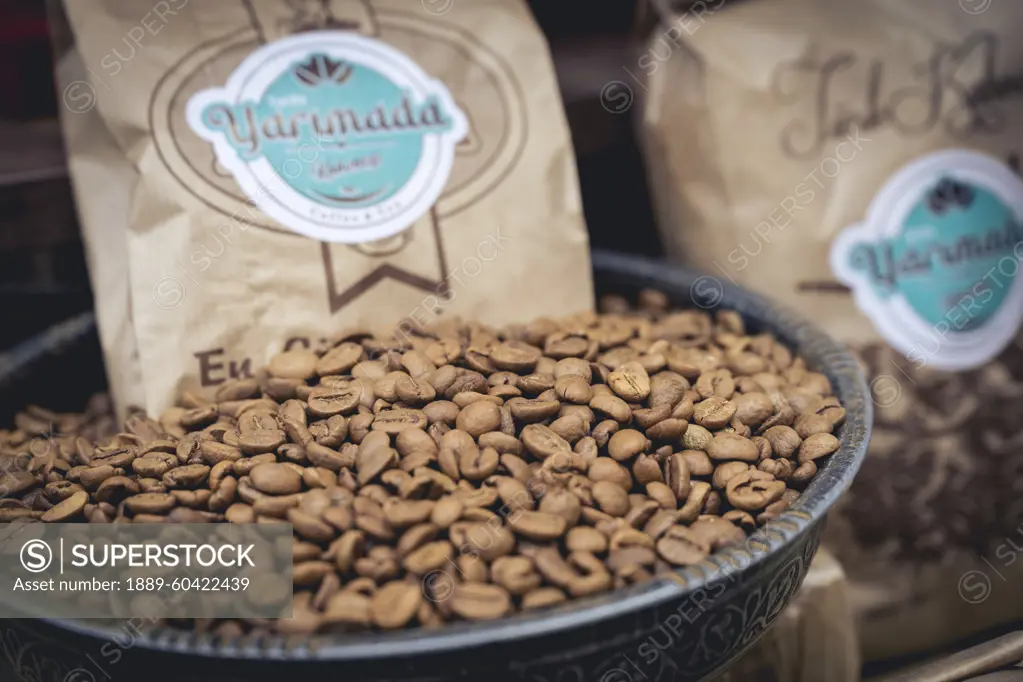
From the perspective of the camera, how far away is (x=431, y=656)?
519 mm

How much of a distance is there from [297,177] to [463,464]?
1.38 ft

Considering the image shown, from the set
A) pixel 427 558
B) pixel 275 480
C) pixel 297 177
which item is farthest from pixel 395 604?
pixel 297 177

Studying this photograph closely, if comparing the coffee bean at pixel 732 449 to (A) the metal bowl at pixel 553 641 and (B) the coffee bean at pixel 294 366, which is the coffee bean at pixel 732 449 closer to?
(A) the metal bowl at pixel 553 641

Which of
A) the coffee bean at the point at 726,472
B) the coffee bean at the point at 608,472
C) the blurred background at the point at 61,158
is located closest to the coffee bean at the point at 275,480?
the coffee bean at the point at 608,472

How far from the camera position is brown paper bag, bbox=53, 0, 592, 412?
881 mm

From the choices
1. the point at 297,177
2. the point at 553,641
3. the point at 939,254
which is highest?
the point at 297,177

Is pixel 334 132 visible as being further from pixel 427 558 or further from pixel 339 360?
pixel 427 558

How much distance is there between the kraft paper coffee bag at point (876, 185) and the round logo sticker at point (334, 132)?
0.34m

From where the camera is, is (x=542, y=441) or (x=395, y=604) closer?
(x=395, y=604)

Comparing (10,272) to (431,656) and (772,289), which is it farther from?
(772,289)

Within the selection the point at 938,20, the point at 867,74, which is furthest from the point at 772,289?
the point at 938,20

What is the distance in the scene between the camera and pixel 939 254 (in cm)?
109

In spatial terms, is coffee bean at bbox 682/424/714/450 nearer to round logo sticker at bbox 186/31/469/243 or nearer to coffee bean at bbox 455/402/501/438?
coffee bean at bbox 455/402/501/438

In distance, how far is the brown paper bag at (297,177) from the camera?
881 millimetres
